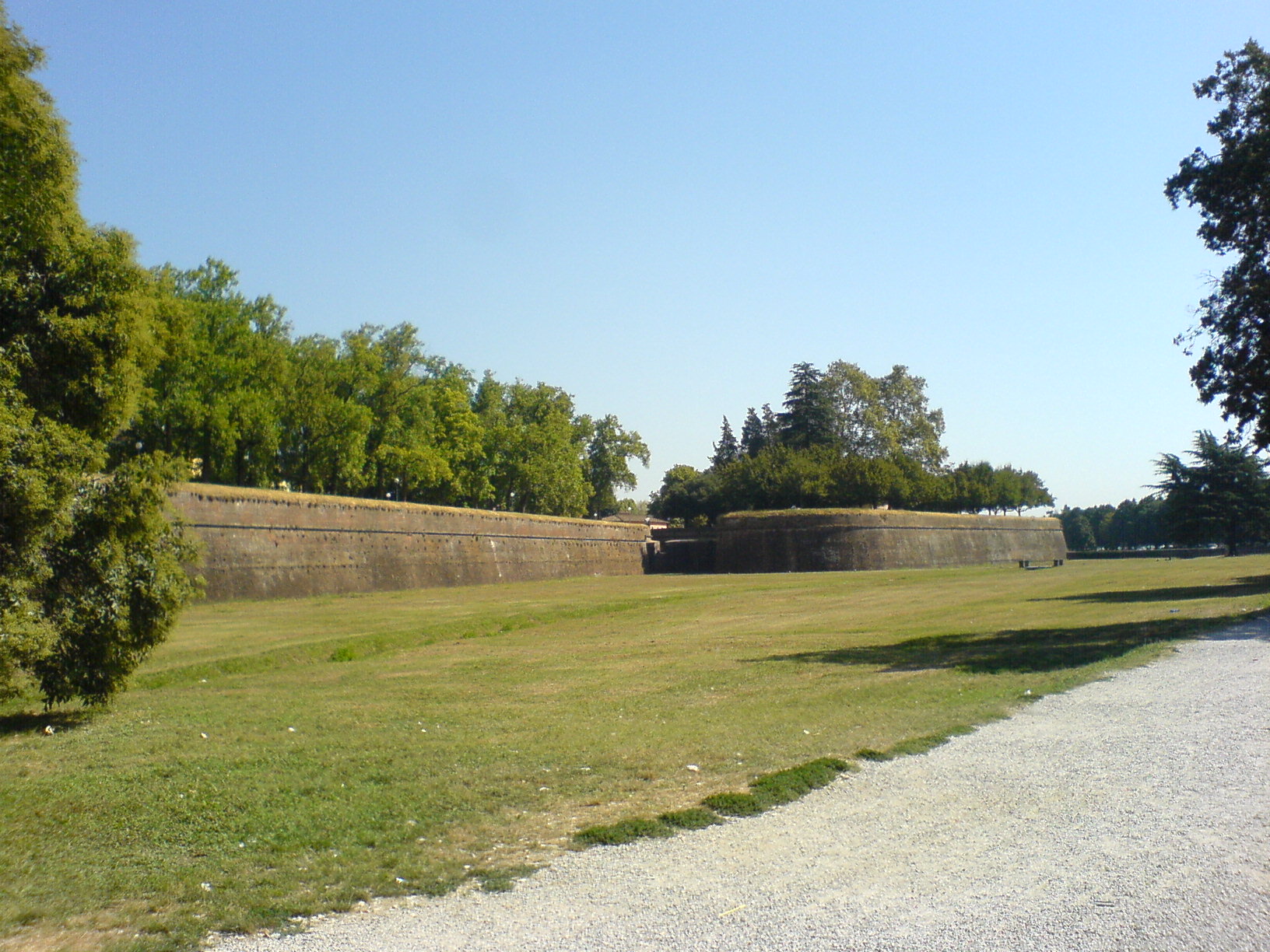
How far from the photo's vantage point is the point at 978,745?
8664mm

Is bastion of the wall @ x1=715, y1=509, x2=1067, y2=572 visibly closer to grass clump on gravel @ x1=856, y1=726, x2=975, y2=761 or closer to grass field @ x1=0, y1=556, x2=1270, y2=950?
grass field @ x1=0, y1=556, x2=1270, y2=950

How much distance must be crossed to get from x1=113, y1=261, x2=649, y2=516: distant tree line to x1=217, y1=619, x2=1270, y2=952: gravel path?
23.1 m

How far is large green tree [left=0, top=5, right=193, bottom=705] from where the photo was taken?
9.59 metres

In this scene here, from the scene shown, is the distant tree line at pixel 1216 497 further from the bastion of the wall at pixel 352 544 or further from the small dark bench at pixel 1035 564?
the bastion of the wall at pixel 352 544

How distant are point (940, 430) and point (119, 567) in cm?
10071

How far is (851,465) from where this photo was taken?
84.6 metres

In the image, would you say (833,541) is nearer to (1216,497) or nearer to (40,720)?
(1216,497)

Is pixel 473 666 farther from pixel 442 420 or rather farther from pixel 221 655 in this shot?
pixel 442 420

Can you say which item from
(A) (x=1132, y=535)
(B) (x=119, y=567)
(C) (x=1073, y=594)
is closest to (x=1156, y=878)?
(B) (x=119, y=567)

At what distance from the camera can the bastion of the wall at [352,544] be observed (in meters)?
35.2

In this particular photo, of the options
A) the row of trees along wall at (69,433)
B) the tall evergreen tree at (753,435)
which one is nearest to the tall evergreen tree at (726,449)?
the tall evergreen tree at (753,435)

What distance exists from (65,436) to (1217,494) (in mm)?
75817

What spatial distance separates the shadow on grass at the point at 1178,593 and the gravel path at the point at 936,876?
902 inches

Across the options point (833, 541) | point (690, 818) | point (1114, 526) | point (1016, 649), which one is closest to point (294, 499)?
point (1016, 649)
